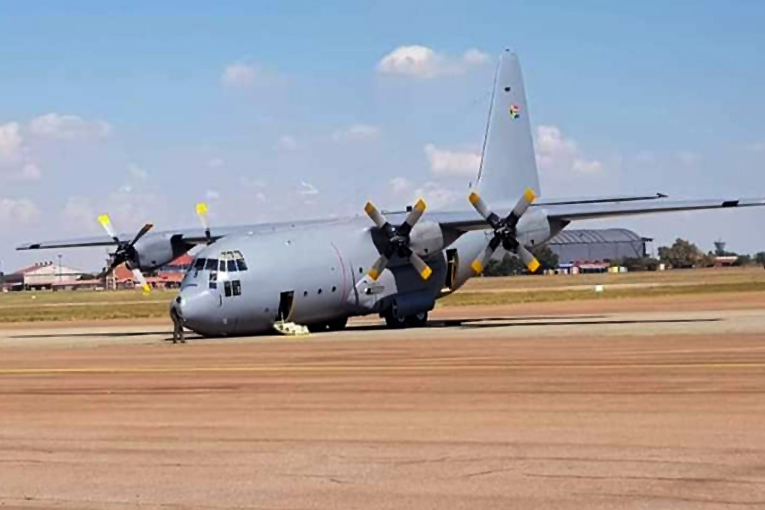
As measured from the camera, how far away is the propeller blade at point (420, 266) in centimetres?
4616

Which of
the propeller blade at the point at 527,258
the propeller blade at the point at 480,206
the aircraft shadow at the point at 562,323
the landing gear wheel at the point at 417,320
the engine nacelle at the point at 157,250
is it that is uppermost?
the propeller blade at the point at 480,206

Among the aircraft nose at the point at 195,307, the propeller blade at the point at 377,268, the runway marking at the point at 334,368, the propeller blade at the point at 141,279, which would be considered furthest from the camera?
the propeller blade at the point at 141,279

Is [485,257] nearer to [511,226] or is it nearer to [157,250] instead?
[511,226]

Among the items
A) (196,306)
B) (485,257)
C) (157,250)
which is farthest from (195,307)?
(485,257)

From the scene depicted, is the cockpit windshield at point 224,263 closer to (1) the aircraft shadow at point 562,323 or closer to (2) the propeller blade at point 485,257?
(1) the aircraft shadow at point 562,323

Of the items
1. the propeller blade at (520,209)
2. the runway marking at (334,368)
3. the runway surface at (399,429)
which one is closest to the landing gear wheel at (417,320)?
the propeller blade at (520,209)

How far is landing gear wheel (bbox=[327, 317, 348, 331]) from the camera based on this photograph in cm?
4722

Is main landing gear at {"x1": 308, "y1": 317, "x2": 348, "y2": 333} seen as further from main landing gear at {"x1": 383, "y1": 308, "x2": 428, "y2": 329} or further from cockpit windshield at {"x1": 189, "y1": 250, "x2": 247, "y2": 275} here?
cockpit windshield at {"x1": 189, "y1": 250, "x2": 247, "y2": 275}

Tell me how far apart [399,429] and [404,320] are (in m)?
31.2

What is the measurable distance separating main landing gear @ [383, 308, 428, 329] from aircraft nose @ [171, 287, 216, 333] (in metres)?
7.82

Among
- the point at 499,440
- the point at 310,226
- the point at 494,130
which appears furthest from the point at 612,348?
the point at 494,130

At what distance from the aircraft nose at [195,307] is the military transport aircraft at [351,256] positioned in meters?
0.03

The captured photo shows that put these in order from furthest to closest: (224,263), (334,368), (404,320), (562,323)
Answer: (404,320)
(562,323)
(224,263)
(334,368)

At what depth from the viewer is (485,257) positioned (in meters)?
48.5
